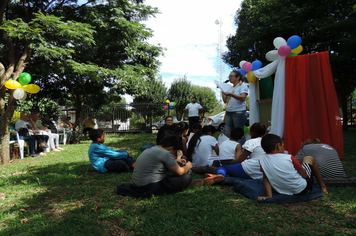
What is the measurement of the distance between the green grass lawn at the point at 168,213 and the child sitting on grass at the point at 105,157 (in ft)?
3.47

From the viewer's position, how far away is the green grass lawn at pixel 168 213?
2.53 m

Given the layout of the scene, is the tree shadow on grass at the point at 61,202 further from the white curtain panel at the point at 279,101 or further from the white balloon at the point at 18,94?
the white curtain panel at the point at 279,101

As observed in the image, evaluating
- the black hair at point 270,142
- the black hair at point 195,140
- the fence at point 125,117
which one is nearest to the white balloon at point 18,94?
the black hair at point 195,140

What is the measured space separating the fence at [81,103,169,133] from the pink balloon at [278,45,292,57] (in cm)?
1240

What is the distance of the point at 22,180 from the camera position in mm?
4906

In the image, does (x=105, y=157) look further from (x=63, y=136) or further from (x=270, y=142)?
(x=63, y=136)

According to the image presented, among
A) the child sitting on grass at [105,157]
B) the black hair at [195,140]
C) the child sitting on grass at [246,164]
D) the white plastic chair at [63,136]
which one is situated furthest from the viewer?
the white plastic chair at [63,136]

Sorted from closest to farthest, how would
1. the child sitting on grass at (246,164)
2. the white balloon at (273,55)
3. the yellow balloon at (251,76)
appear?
1. the child sitting on grass at (246,164)
2. the white balloon at (273,55)
3. the yellow balloon at (251,76)

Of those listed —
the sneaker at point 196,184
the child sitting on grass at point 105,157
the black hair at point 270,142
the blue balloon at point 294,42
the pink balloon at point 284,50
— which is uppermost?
the blue balloon at point 294,42

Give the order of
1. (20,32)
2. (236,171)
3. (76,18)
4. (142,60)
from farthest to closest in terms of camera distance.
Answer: (142,60)
(76,18)
(20,32)
(236,171)

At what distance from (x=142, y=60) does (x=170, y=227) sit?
42.3 ft

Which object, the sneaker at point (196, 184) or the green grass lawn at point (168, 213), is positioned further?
the sneaker at point (196, 184)

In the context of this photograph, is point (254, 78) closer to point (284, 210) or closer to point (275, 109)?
point (275, 109)

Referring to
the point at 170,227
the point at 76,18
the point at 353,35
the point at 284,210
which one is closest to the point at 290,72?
the point at 284,210
